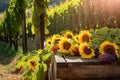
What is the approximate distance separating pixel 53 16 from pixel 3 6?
138 meters

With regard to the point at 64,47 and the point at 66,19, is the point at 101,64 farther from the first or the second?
the point at 66,19

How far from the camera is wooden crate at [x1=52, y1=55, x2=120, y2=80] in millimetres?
2723

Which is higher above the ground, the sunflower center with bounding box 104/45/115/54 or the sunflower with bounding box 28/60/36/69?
the sunflower center with bounding box 104/45/115/54

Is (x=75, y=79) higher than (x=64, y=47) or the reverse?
the reverse

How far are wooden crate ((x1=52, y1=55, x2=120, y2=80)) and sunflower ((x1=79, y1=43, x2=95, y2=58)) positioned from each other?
146mm

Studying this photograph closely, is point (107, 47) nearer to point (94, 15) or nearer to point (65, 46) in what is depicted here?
point (65, 46)

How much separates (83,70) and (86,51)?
257mm

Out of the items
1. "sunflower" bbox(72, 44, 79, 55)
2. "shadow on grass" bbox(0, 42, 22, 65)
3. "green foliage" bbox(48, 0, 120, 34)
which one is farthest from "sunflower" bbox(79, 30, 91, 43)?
"shadow on grass" bbox(0, 42, 22, 65)

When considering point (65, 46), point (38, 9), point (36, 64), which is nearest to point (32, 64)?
point (36, 64)

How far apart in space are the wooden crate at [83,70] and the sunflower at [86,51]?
15 centimetres

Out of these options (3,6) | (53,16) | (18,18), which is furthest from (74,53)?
(3,6)

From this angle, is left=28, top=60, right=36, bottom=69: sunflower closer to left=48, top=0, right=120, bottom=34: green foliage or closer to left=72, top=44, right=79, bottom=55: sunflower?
left=72, top=44, right=79, bottom=55: sunflower

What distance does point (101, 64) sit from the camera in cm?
282

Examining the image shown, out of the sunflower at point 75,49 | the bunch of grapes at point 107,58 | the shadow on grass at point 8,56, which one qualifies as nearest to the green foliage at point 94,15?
the shadow on grass at point 8,56
